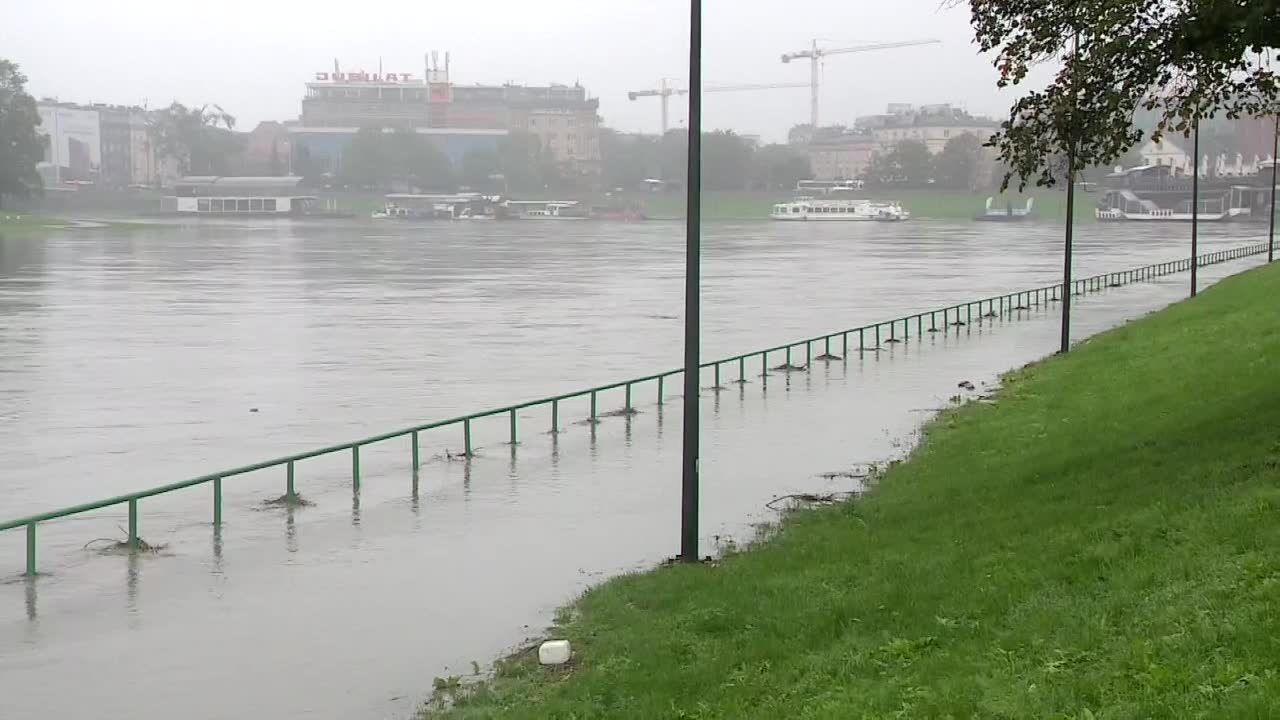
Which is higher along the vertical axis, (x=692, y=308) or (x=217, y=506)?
(x=692, y=308)

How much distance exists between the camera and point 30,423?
1201 inches

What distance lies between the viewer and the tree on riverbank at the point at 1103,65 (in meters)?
16.3

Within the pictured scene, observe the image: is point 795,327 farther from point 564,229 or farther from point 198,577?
point 564,229

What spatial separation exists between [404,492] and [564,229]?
161 metres

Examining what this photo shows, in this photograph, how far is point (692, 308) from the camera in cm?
1697

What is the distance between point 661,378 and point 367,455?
735 cm

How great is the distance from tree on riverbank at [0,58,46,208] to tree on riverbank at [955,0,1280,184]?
154 meters

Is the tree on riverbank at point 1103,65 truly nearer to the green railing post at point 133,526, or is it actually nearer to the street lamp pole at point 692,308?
the street lamp pole at point 692,308

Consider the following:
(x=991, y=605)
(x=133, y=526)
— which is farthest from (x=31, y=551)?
(x=991, y=605)

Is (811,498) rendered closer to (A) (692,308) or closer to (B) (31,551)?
(A) (692,308)

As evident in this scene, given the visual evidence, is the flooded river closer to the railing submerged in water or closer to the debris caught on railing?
the debris caught on railing

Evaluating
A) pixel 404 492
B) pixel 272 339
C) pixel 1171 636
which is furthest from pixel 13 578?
pixel 272 339

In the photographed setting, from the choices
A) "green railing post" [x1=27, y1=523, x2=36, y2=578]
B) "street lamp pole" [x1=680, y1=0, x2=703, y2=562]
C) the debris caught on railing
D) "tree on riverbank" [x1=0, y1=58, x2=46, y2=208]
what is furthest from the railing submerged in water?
"tree on riverbank" [x1=0, y1=58, x2=46, y2=208]

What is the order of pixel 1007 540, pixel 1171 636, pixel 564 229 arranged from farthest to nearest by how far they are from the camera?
pixel 564 229, pixel 1007 540, pixel 1171 636
